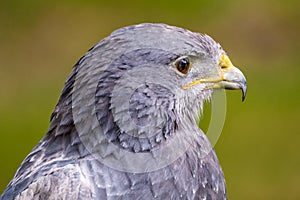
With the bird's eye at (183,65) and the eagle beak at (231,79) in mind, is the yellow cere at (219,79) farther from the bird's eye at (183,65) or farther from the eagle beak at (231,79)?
the bird's eye at (183,65)

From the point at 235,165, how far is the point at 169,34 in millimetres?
5210

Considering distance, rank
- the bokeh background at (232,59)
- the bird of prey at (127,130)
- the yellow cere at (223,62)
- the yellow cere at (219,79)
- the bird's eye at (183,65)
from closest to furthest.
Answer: the bird of prey at (127,130) → the bird's eye at (183,65) → the yellow cere at (219,79) → the yellow cere at (223,62) → the bokeh background at (232,59)

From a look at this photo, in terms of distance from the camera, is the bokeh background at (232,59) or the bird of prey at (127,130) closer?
the bird of prey at (127,130)

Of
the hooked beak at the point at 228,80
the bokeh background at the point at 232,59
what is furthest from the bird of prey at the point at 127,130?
the bokeh background at the point at 232,59

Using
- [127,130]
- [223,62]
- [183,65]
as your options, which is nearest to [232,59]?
[223,62]

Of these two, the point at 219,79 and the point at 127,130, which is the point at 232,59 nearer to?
the point at 219,79

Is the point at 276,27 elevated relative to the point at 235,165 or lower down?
elevated

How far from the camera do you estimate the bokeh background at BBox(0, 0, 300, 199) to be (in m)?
10.9

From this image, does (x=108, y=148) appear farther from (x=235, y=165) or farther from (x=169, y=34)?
(x=235, y=165)

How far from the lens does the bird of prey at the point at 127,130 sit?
18.4ft

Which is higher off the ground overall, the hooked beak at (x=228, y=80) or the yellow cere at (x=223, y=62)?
the yellow cere at (x=223, y=62)

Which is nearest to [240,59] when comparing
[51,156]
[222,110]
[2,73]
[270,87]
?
[270,87]

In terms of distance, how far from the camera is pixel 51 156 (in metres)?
5.81

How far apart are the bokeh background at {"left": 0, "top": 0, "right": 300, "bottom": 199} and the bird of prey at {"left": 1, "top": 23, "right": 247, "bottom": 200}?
4864 millimetres
